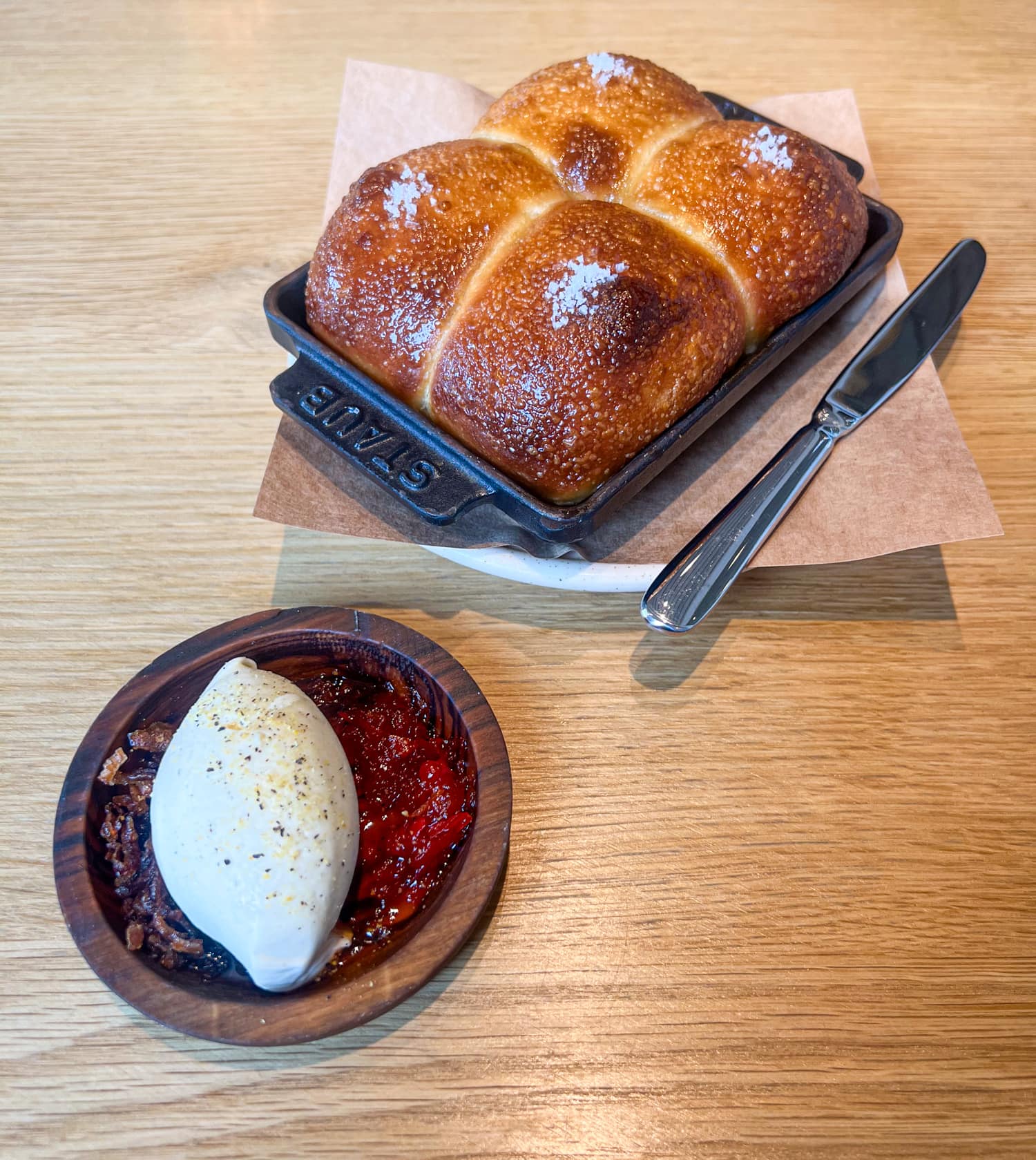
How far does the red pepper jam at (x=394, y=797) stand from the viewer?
2.46ft

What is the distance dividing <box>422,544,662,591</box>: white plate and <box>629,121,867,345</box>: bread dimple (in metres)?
0.34

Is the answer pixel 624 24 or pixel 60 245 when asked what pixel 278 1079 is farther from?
pixel 624 24

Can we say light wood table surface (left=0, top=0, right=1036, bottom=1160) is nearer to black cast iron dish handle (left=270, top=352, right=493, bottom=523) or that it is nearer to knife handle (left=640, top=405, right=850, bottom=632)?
knife handle (left=640, top=405, right=850, bottom=632)

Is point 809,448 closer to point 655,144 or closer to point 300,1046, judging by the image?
point 655,144

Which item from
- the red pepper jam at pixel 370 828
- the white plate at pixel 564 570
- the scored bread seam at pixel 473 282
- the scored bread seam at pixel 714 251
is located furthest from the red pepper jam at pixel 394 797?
the scored bread seam at pixel 714 251

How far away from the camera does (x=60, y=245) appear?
1.42 metres

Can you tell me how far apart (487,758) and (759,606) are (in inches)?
16.2

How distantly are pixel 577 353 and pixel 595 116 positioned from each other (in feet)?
1.38

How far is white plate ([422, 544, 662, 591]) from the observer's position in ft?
3.14

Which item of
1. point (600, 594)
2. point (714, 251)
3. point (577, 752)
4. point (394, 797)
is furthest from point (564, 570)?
point (714, 251)

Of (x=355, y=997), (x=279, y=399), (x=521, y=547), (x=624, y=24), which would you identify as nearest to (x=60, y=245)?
(x=279, y=399)

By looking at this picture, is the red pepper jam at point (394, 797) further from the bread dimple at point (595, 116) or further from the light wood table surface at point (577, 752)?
the bread dimple at point (595, 116)

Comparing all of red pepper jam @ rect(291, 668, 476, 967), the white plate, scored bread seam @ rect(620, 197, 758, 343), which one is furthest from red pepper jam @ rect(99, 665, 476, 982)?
scored bread seam @ rect(620, 197, 758, 343)

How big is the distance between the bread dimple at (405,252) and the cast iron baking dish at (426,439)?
4cm
